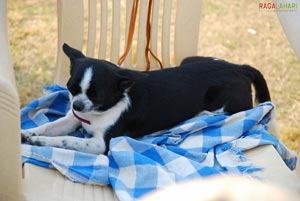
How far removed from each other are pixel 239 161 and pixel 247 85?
0.35 meters

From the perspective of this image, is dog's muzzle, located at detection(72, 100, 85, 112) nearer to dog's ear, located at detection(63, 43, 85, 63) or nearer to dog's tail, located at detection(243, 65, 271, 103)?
dog's ear, located at detection(63, 43, 85, 63)

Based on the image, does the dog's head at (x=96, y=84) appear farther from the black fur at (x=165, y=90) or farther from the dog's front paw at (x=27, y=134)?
the dog's front paw at (x=27, y=134)

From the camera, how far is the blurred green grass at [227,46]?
323 cm

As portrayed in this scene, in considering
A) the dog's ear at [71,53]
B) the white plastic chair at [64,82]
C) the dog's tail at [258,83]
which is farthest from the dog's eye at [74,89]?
the dog's tail at [258,83]

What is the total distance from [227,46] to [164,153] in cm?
184

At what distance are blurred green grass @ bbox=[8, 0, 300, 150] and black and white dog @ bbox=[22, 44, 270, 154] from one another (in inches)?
34.5

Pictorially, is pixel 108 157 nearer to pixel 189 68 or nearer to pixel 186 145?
pixel 186 145

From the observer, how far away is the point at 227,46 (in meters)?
3.65

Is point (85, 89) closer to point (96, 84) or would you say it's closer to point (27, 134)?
point (96, 84)

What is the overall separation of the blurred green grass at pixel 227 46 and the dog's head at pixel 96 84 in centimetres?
116

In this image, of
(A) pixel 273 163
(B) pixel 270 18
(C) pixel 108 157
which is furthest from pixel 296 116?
(C) pixel 108 157

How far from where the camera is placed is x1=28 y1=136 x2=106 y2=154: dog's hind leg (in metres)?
1.97

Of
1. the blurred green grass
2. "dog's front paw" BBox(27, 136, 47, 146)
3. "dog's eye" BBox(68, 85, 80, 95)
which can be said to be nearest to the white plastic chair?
"dog's front paw" BBox(27, 136, 47, 146)

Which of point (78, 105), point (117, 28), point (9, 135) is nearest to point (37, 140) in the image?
point (78, 105)
